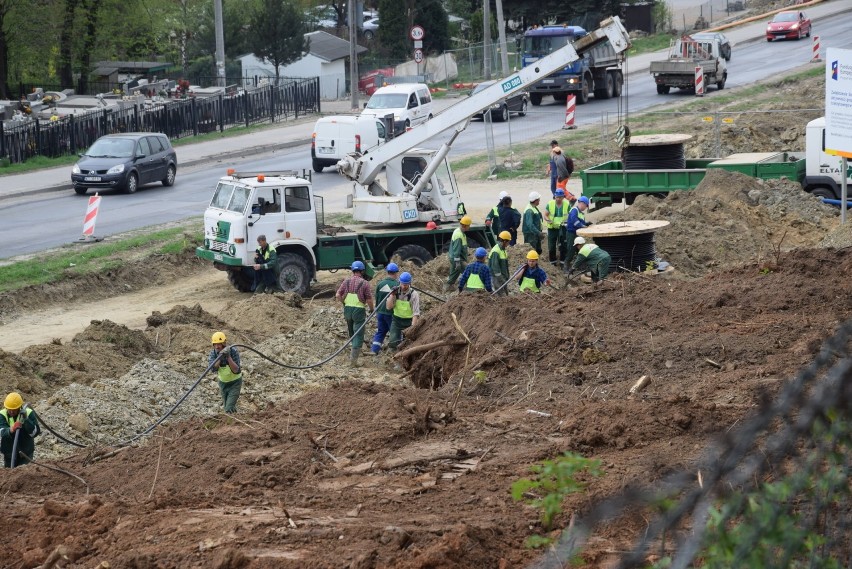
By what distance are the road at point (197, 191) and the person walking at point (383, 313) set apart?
10418 mm

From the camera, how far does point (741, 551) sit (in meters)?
3.04

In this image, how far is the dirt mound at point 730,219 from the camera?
74.3ft

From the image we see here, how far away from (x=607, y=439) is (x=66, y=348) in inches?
370

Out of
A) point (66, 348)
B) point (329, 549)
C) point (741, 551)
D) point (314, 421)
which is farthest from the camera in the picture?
point (66, 348)

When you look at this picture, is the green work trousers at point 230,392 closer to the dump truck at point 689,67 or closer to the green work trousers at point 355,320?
the green work trousers at point 355,320

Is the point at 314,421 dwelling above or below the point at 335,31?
below

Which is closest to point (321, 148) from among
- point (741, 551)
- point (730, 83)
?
point (730, 83)

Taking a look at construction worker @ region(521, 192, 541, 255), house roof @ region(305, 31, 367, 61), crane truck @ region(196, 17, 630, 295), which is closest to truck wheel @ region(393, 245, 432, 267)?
crane truck @ region(196, 17, 630, 295)

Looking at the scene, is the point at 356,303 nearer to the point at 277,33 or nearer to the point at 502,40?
the point at 502,40

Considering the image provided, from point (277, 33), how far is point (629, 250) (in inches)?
1424

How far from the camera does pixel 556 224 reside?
21531 millimetres

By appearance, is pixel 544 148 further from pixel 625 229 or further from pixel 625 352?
pixel 625 352

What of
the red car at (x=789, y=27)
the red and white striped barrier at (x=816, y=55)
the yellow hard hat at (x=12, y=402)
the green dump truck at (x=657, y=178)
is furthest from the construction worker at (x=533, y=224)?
the red car at (x=789, y=27)

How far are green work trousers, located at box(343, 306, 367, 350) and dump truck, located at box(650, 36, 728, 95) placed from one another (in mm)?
30715
